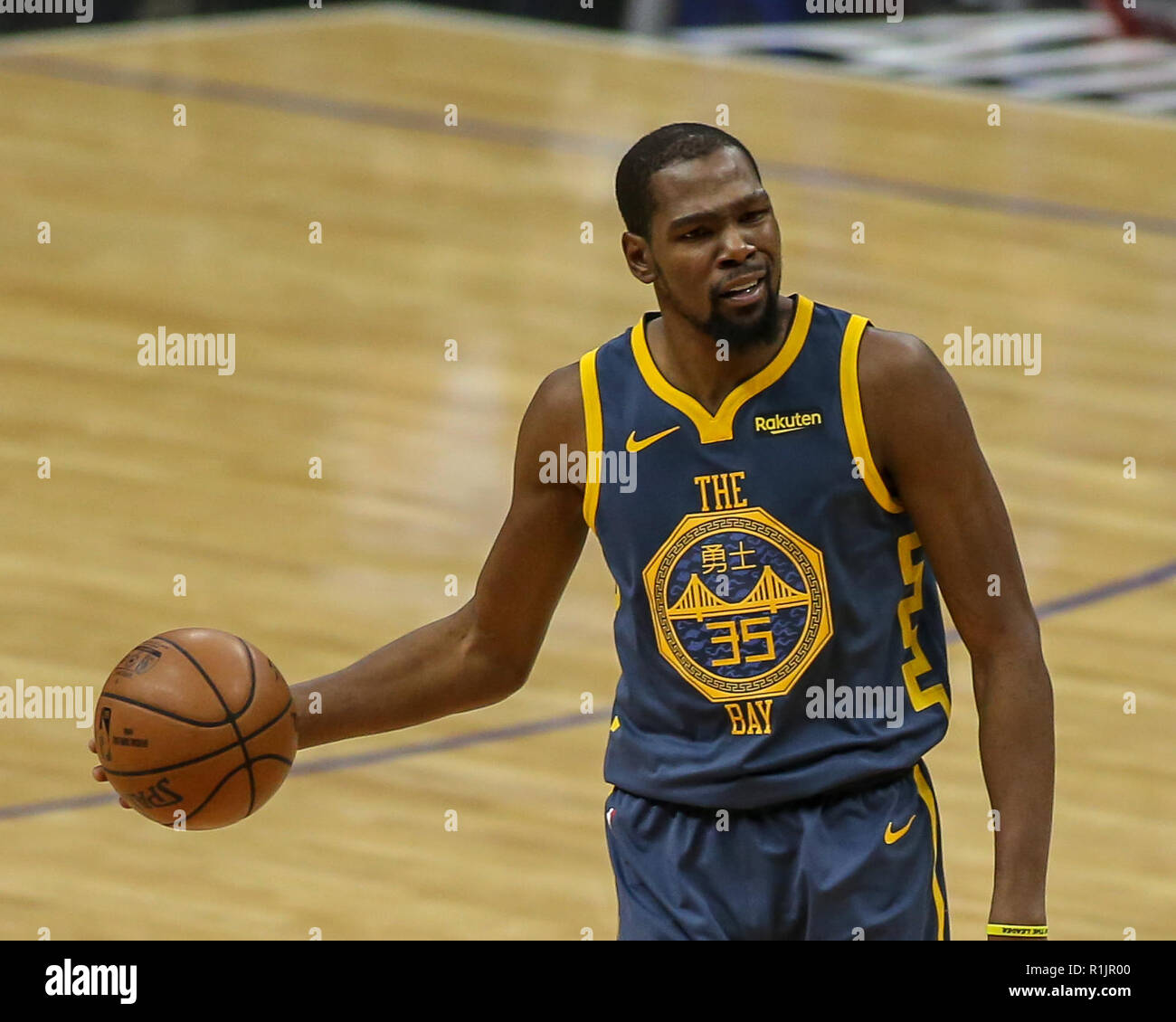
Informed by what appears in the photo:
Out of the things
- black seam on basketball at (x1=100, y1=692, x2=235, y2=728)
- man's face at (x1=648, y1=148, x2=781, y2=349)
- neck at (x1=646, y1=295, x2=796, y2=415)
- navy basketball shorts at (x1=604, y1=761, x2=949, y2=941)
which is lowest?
navy basketball shorts at (x1=604, y1=761, x2=949, y2=941)

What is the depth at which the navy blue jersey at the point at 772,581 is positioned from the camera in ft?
11.3

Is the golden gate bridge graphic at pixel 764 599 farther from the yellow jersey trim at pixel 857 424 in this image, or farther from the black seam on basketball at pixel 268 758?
the black seam on basketball at pixel 268 758

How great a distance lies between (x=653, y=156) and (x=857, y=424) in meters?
0.50

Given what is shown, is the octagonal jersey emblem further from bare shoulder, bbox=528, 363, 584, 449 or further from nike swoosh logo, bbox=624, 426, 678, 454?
bare shoulder, bbox=528, 363, 584, 449

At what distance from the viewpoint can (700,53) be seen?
51.2 ft

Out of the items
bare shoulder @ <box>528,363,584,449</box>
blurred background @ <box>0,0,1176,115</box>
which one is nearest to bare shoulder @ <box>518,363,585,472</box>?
bare shoulder @ <box>528,363,584,449</box>

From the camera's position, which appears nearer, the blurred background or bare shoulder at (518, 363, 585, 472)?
bare shoulder at (518, 363, 585, 472)

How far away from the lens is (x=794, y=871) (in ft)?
11.5

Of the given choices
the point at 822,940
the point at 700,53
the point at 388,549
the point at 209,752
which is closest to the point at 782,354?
the point at 822,940

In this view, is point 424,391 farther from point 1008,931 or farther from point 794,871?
point 1008,931

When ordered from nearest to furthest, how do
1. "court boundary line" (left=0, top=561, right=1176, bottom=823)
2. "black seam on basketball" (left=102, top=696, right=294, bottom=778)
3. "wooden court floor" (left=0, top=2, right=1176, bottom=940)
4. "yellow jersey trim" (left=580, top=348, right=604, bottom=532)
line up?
1. "yellow jersey trim" (left=580, top=348, right=604, bottom=532)
2. "black seam on basketball" (left=102, top=696, right=294, bottom=778)
3. "wooden court floor" (left=0, top=2, right=1176, bottom=940)
4. "court boundary line" (left=0, top=561, right=1176, bottom=823)

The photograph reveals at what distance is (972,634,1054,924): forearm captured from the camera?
133 inches

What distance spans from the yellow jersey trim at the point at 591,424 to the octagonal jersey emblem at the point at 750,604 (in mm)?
157

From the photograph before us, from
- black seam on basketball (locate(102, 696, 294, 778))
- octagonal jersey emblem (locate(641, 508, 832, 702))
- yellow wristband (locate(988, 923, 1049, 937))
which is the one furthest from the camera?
black seam on basketball (locate(102, 696, 294, 778))
